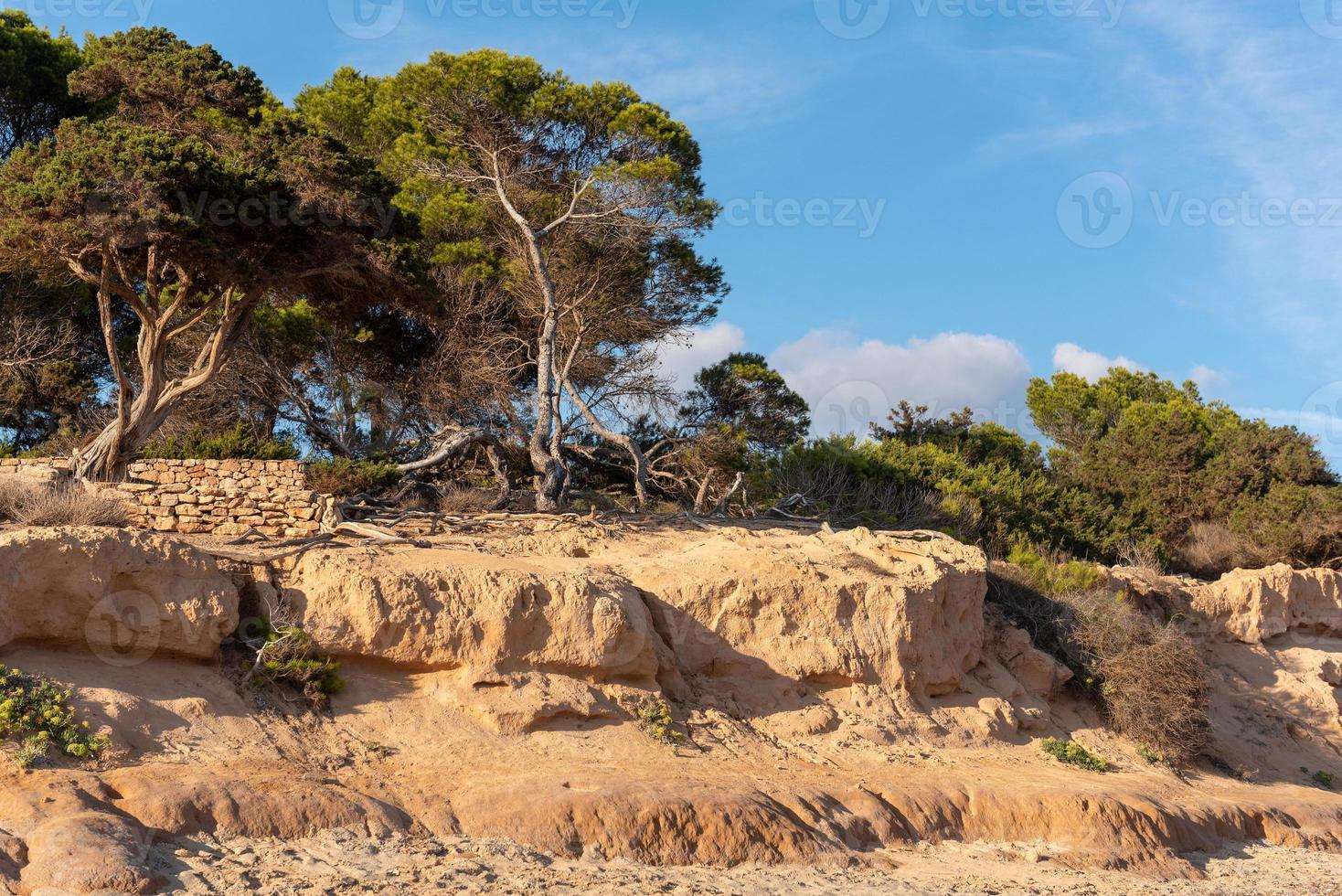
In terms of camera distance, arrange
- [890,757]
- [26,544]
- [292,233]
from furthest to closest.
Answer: [292,233], [890,757], [26,544]

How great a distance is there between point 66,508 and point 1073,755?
10882 millimetres

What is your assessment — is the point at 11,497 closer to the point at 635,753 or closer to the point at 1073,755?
the point at 635,753

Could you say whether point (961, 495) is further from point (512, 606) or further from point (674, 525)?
point (512, 606)

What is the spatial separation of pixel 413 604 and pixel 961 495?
1257cm

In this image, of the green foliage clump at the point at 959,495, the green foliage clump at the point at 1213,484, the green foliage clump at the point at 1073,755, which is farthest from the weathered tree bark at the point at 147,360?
the green foliage clump at the point at 1213,484

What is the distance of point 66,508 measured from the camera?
10.8m

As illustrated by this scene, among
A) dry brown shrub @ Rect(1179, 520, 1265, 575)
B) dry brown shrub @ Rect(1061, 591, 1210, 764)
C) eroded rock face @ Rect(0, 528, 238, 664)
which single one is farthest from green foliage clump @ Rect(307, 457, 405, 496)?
dry brown shrub @ Rect(1179, 520, 1265, 575)

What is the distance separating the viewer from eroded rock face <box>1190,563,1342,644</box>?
18.2m

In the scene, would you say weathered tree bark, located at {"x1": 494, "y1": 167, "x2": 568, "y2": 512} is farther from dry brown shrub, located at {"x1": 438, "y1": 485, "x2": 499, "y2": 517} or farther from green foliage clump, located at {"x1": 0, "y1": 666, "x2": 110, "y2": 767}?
green foliage clump, located at {"x1": 0, "y1": 666, "x2": 110, "y2": 767}

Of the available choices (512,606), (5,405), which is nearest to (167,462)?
(512,606)

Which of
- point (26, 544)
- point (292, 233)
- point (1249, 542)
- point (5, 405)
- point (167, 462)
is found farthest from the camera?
point (1249, 542)

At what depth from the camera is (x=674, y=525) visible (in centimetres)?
1504

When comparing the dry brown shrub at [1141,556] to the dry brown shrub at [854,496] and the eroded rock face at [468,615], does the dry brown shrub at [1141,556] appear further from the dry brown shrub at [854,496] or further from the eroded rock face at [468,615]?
the eroded rock face at [468,615]

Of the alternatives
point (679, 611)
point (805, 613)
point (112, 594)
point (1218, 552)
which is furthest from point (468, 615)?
point (1218, 552)
